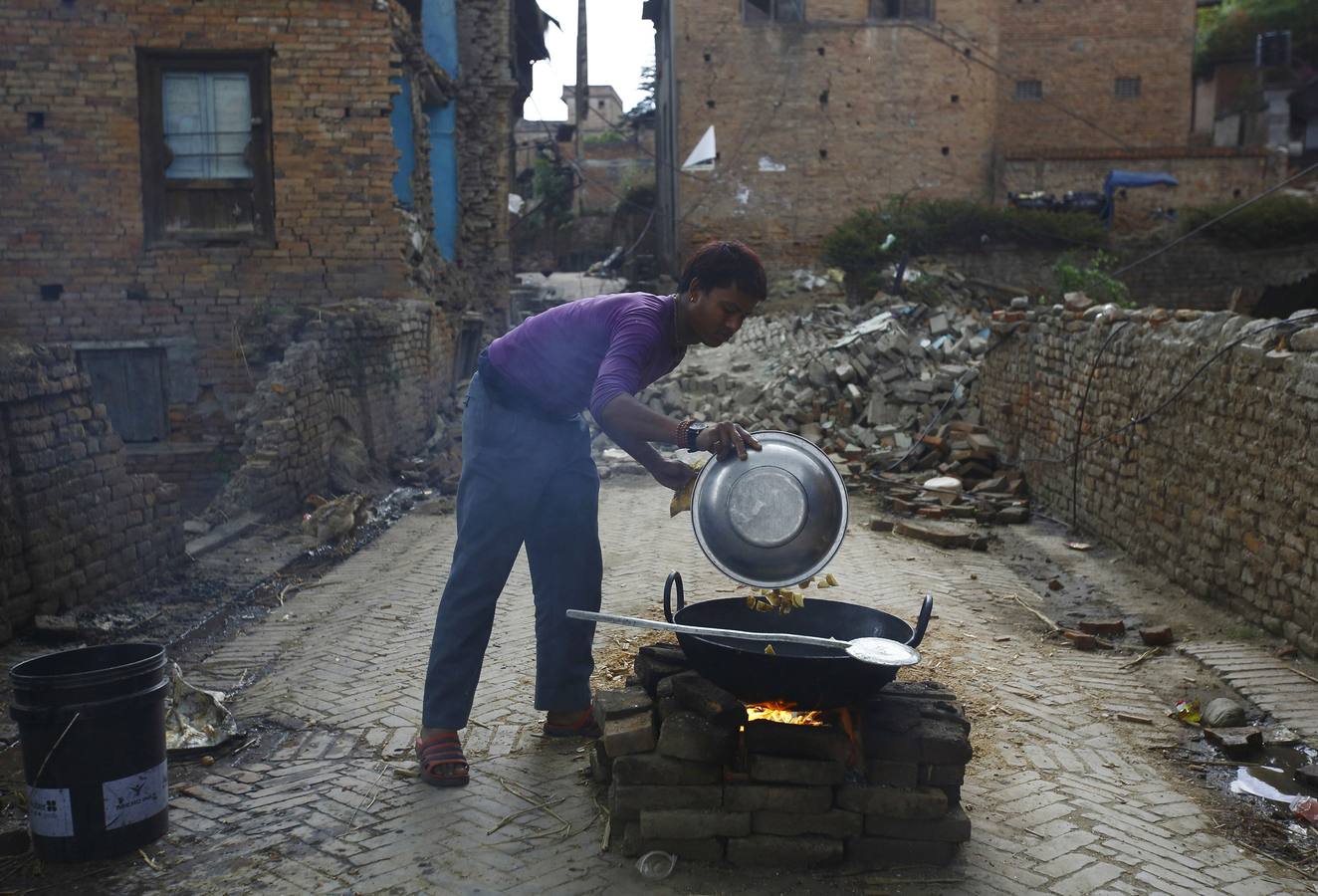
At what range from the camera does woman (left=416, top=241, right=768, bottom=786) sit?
368cm

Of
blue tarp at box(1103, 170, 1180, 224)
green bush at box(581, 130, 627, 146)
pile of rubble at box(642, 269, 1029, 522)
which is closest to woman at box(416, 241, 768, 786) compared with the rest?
pile of rubble at box(642, 269, 1029, 522)

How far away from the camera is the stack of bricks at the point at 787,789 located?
3416 millimetres

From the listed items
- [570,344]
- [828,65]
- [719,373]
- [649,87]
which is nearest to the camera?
[570,344]

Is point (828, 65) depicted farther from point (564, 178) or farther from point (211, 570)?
point (211, 570)

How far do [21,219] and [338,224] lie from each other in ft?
11.4

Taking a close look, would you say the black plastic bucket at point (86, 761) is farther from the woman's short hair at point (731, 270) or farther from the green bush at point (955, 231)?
the green bush at point (955, 231)

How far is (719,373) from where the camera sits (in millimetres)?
17719

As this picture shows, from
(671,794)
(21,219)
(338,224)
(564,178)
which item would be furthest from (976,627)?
(564,178)

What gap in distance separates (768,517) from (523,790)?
1.44m

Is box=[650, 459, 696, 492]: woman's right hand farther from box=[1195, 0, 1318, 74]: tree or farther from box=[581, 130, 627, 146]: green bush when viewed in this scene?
box=[581, 130, 627, 146]: green bush

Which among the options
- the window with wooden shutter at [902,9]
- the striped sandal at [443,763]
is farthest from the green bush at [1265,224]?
the striped sandal at [443,763]

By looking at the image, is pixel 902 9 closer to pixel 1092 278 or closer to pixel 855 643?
pixel 1092 278

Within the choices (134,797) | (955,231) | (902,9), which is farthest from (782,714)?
(902,9)

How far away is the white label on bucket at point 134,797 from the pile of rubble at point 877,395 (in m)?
8.21
